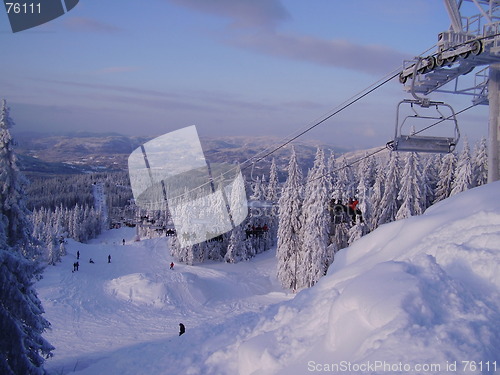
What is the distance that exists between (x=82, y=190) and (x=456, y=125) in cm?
15489

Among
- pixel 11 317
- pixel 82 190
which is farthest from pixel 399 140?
pixel 82 190

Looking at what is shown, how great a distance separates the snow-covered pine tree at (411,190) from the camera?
98.9 ft

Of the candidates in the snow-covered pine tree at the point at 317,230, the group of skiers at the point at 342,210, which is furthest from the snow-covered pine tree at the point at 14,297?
the snow-covered pine tree at the point at 317,230

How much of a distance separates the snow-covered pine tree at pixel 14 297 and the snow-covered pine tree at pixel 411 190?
2672 cm

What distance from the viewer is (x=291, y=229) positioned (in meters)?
32.4

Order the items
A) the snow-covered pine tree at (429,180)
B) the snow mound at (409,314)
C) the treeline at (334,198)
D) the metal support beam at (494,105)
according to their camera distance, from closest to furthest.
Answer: the snow mound at (409,314)
the metal support beam at (494,105)
the treeline at (334,198)
the snow-covered pine tree at (429,180)

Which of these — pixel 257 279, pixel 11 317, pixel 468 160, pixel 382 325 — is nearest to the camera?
pixel 382 325

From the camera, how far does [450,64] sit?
314 inches

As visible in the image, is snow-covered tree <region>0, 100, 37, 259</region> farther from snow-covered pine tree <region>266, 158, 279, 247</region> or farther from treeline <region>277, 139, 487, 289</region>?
snow-covered pine tree <region>266, 158, 279, 247</region>

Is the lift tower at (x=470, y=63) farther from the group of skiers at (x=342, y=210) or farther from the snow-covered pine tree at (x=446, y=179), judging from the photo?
the snow-covered pine tree at (x=446, y=179)

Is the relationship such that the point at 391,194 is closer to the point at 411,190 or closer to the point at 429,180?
the point at 411,190

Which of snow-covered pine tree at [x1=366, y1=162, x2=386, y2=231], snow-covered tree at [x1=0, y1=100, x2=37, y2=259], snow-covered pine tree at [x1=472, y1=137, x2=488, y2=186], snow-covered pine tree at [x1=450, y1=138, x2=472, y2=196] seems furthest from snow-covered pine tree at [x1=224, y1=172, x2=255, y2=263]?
snow-covered tree at [x1=0, y1=100, x2=37, y2=259]

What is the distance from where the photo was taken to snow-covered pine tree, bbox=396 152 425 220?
3016 centimetres

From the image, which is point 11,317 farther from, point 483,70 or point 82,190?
point 82,190
